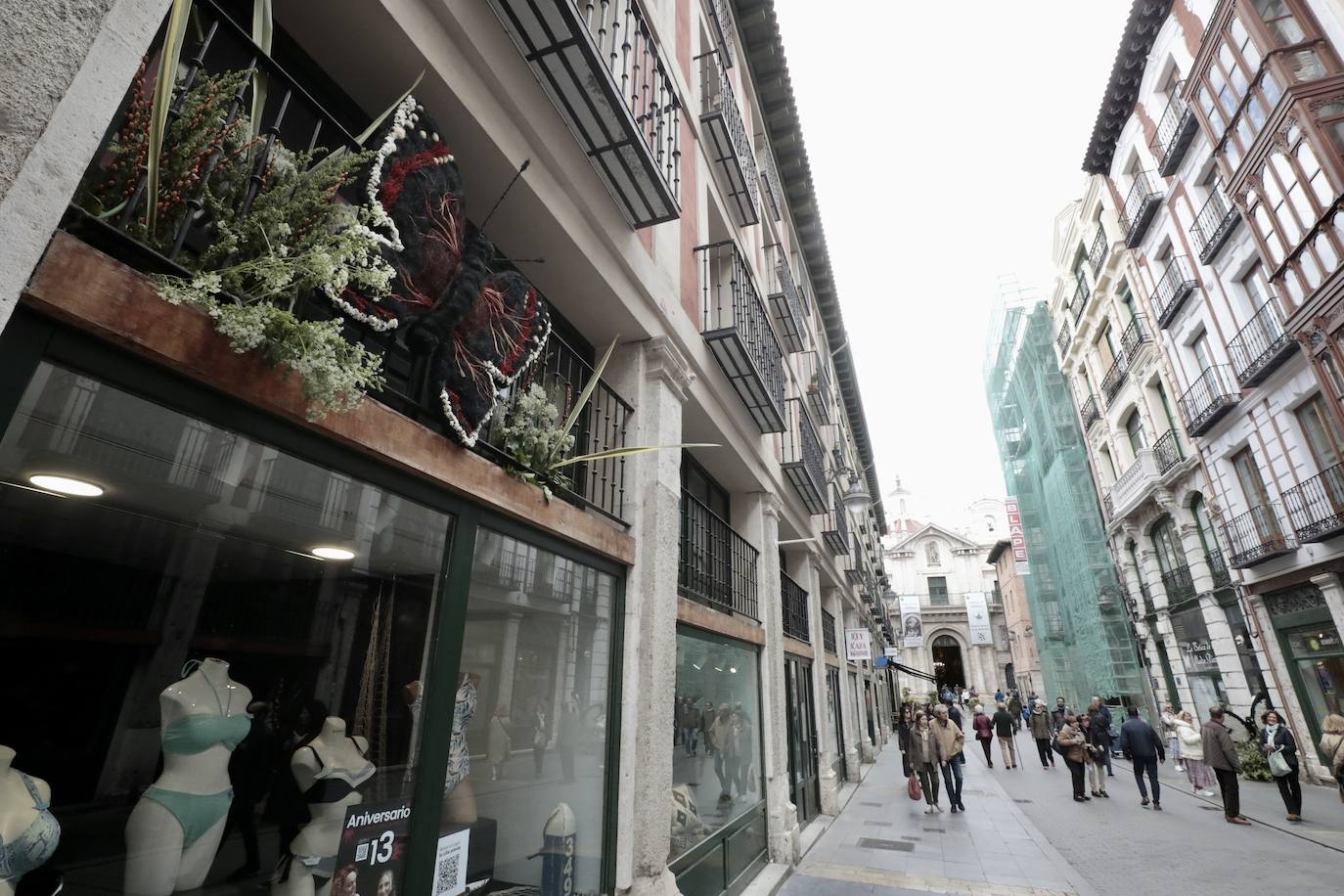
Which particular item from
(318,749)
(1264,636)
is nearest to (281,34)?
(318,749)

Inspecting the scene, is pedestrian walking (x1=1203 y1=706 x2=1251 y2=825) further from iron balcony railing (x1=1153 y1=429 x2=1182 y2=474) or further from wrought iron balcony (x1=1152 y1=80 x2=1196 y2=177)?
wrought iron balcony (x1=1152 y1=80 x2=1196 y2=177)

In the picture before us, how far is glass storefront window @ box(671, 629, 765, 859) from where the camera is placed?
6055 millimetres

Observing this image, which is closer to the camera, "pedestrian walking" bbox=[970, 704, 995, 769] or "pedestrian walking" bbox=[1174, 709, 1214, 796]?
"pedestrian walking" bbox=[1174, 709, 1214, 796]

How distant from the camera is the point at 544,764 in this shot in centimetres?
421

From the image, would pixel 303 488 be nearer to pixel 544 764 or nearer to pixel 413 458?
pixel 413 458

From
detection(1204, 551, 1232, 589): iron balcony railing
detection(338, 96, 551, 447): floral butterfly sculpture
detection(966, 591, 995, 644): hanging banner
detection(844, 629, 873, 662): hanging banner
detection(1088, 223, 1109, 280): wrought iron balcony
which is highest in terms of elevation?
detection(1088, 223, 1109, 280): wrought iron balcony

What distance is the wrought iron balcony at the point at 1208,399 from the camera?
1540 centimetres

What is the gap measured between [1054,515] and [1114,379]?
28.0 feet

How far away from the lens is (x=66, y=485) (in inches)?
81.0

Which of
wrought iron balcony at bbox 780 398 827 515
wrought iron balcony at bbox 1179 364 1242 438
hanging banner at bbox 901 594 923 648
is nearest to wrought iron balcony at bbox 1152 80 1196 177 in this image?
wrought iron balcony at bbox 1179 364 1242 438

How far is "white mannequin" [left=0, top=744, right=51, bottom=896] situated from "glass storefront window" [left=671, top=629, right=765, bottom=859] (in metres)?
4.05

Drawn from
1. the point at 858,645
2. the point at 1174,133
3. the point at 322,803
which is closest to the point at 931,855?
the point at 858,645

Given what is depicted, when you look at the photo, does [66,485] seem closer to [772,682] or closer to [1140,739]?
[772,682]

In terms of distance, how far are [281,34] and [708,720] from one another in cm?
661
